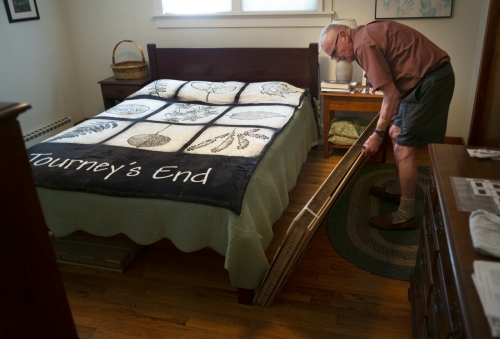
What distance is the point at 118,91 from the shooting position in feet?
12.9

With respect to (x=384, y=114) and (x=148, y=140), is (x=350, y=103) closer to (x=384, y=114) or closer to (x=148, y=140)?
(x=384, y=114)

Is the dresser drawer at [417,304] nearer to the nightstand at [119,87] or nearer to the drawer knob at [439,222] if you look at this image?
the drawer knob at [439,222]

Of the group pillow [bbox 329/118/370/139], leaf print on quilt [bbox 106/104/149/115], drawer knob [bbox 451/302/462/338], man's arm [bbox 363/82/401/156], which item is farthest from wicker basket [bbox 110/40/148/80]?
drawer knob [bbox 451/302/462/338]

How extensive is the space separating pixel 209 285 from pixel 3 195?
159 centimetres

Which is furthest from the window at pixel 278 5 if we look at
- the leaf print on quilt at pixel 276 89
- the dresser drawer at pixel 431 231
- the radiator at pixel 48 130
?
the dresser drawer at pixel 431 231

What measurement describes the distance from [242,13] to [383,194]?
1.94 meters

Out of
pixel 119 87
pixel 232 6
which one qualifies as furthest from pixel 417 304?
pixel 119 87

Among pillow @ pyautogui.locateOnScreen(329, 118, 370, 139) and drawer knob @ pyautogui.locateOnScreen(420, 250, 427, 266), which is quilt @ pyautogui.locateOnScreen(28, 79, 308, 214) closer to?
pillow @ pyautogui.locateOnScreen(329, 118, 370, 139)

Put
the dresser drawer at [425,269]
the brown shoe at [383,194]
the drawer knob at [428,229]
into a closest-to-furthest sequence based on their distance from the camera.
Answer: the dresser drawer at [425,269] < the drawer knob at [428,229] < the brown shoe at [383,194]

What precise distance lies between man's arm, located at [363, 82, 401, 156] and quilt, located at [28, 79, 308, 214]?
560mm

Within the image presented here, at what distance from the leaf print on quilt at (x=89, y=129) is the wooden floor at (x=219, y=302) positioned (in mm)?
850

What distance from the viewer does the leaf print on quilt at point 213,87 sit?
→ 11.6 feet

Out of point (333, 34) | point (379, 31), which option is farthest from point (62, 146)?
point (379, 31)

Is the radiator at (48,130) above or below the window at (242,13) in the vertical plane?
below
